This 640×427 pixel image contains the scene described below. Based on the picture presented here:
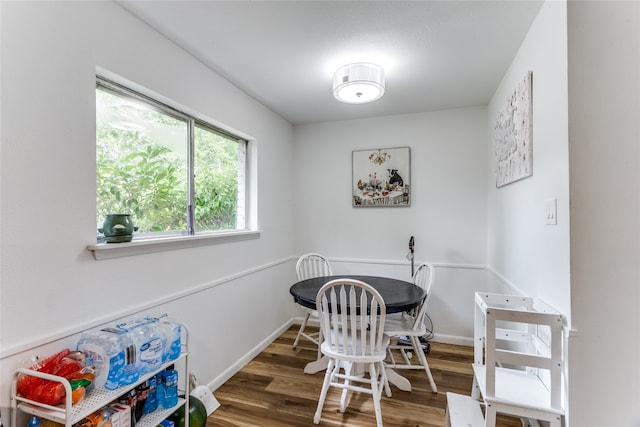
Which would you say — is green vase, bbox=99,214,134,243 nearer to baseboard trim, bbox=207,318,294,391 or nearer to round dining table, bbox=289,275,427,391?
round dining table, bbox=289,275,427,391

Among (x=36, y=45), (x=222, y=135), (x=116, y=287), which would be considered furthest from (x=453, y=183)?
(x=36, y=45)

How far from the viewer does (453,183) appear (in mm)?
3020

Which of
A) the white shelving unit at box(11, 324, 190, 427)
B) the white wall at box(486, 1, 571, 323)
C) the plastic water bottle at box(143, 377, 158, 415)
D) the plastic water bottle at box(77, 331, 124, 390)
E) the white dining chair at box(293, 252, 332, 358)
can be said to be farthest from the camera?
the white dining chair at box(293, 252, 332, 358)

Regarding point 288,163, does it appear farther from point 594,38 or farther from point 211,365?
point 594,38

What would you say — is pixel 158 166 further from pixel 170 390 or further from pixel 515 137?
pixel 515 137

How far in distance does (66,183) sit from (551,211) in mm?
2263

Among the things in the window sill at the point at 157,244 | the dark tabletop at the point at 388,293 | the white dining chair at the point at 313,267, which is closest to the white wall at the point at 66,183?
the window sill at the point at 157,244

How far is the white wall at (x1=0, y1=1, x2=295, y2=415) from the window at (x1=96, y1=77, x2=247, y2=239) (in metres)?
0.14

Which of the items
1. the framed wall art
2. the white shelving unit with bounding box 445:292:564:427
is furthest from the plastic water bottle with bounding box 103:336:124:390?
the framed wall art

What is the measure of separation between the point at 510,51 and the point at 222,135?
7.29 ft

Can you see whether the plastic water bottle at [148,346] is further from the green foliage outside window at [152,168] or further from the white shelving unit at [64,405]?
the green foliage outside window at [152,168]

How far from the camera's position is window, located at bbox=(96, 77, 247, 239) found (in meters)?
1.55

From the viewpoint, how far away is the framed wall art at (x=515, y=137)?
1.69m

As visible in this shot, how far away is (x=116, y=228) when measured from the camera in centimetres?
145
